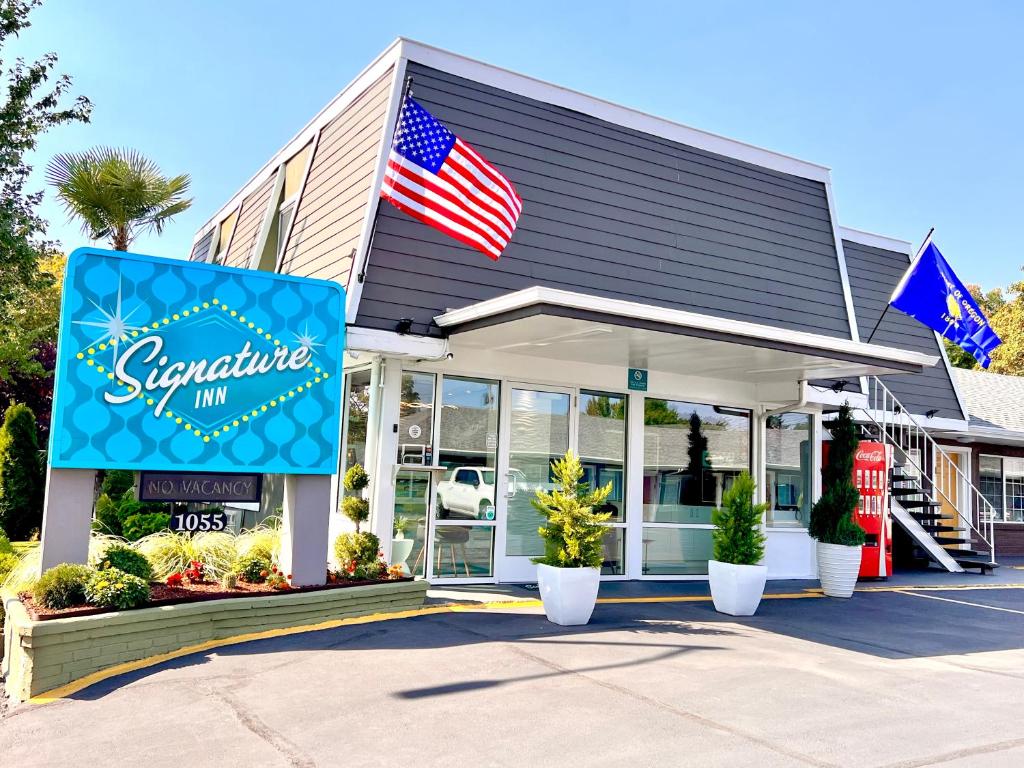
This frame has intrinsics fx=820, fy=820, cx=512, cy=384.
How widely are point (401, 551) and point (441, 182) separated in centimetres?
444

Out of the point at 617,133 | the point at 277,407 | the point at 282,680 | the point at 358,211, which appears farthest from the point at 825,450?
the point at 282,680

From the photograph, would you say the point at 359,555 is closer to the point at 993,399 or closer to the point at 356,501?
the point at 356,501

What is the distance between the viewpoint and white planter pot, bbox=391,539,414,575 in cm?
997

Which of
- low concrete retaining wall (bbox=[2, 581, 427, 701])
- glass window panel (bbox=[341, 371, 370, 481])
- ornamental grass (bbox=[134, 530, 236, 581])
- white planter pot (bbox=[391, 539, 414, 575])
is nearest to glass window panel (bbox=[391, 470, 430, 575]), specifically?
white planter pot (bbox=[391, 539, 414, 575])

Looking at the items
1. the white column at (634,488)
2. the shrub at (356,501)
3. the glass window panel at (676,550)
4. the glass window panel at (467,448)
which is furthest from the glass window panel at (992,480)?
the shrub at (356,501)

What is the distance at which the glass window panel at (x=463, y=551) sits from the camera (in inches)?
408

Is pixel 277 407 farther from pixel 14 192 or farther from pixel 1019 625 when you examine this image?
pixel 1019 625

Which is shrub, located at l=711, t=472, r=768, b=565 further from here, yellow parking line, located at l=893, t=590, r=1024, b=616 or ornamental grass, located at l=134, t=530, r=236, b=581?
ornamental grass, located at l=134, t=530, r=236, b=581

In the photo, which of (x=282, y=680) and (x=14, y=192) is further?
(x=14, y=192)

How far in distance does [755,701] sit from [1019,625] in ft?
18.6

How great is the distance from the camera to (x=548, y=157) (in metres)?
11.4

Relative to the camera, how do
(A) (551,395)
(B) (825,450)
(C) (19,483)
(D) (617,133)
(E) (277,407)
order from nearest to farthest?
(E) (277,407)
(A) (551,395)
(D) (617,133)
(C) (19,483)
(B) (825,450)

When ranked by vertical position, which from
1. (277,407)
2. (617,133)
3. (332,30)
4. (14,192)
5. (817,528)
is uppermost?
(332,30)

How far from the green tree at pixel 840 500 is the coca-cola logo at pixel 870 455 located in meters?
1.04
